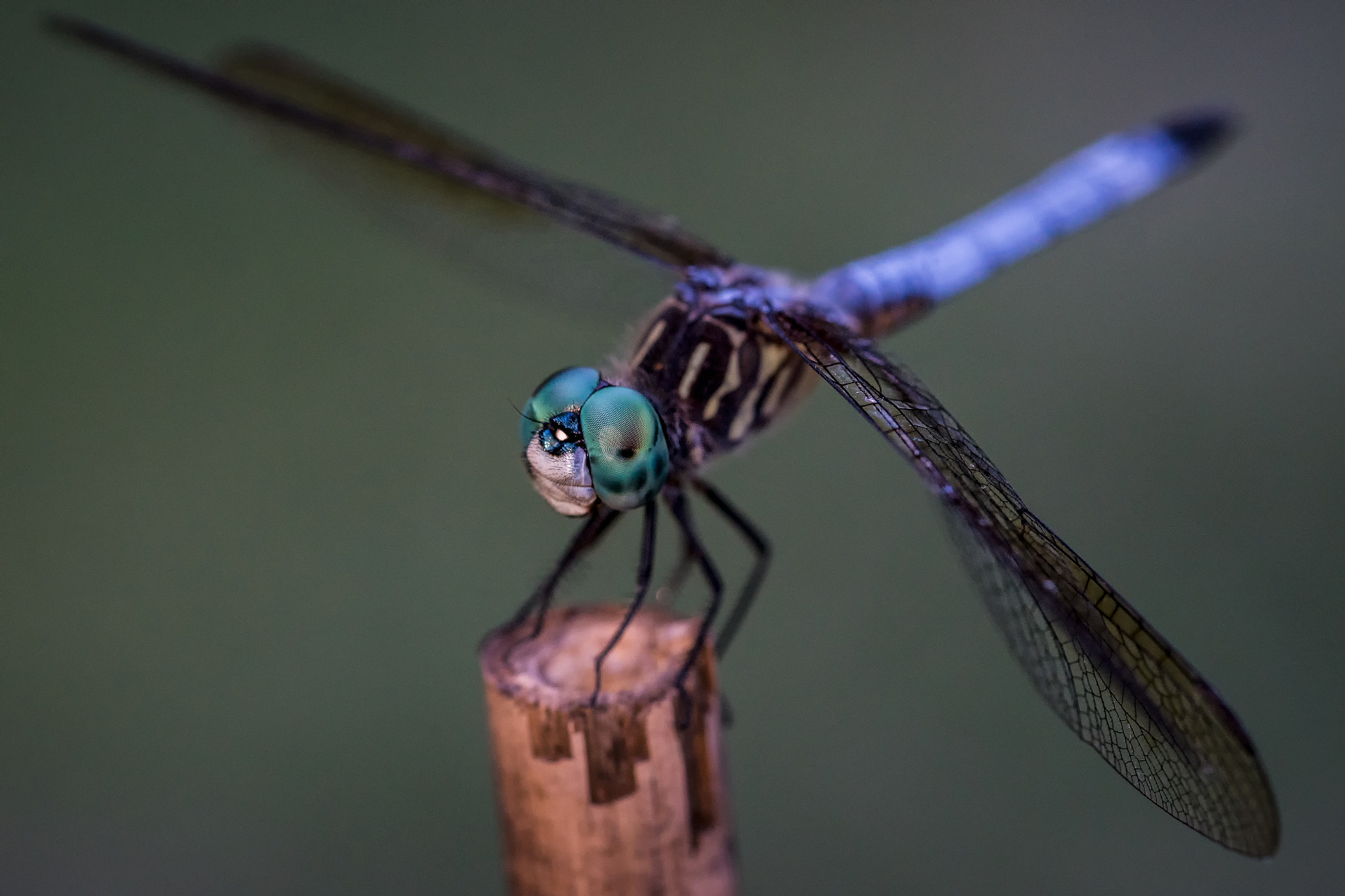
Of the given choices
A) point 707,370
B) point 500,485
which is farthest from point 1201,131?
point 500,485

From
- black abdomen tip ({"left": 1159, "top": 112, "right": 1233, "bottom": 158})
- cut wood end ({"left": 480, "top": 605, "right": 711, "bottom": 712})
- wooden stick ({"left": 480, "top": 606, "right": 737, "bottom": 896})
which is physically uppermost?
black abdomen tip ({"left": 1159, "top": 112, "right": 1233, "bottom": 158})

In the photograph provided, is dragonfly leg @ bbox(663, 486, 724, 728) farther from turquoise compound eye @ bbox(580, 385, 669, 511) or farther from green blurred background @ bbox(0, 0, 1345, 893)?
green blurred background @ bbox(0, 0, 1345, 893)

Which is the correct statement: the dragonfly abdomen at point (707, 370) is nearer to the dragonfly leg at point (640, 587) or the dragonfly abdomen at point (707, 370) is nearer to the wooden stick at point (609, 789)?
the dragonfly leg at point (640, 587)

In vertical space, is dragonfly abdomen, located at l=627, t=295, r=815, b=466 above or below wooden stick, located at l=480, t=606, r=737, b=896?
above

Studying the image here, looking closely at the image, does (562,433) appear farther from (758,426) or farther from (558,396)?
(758,426)

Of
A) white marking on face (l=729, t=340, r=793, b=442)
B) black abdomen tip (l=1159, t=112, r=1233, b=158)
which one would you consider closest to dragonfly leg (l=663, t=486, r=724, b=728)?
white marking on face (l=729, t=340, r=793, b=442)

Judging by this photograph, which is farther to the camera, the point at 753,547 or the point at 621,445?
the point at 753,547
